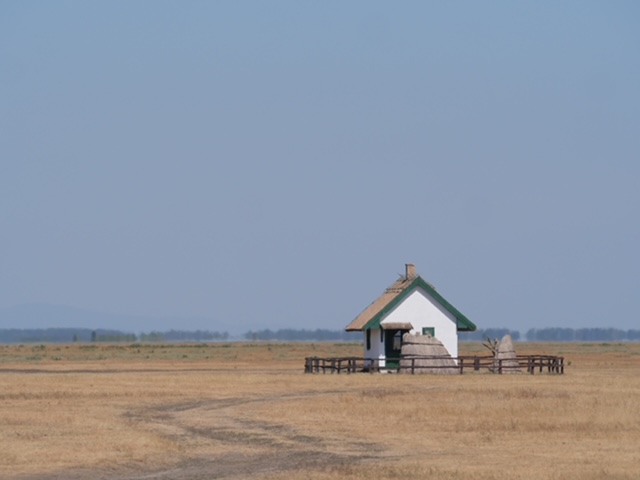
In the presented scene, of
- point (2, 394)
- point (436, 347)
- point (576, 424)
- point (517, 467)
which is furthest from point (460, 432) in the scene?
point (436, 347)

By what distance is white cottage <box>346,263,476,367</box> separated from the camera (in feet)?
208

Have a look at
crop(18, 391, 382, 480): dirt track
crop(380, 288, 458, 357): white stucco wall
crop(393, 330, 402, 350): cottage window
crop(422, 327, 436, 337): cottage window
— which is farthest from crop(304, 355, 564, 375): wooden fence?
crop(18, 391, 382, 480): dirt track

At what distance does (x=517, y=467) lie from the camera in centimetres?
2491

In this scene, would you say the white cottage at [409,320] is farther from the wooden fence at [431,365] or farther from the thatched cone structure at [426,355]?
the thatched cone structure at [426,355]

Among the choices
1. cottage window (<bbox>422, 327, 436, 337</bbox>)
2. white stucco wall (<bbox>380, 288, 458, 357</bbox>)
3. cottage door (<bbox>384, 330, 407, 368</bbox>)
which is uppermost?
white stucco wall (<bbox>380, 288, 458, 357</bbox>)

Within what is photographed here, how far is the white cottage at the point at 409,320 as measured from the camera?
63.3m

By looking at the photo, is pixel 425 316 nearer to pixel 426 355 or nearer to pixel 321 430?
pixel 426 355

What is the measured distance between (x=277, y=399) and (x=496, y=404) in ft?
27.0

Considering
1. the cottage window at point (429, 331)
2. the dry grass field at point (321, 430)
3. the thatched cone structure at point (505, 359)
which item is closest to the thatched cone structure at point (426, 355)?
the cottage window at point (429, 331)

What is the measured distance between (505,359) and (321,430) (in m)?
31.2

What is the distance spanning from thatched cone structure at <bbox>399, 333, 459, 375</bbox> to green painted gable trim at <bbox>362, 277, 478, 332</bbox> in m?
1.96

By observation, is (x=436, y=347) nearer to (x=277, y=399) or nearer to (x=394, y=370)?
(x=394, y=370)

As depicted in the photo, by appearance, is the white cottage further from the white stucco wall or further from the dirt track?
the dirt track

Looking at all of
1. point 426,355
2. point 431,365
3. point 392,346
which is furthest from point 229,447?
point 392,346
